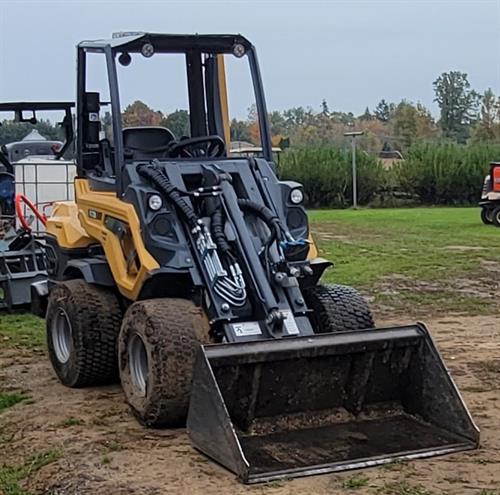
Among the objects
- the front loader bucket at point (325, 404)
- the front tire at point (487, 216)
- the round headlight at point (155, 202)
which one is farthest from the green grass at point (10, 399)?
the front tire at point (487, 216)

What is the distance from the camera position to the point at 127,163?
660 cm

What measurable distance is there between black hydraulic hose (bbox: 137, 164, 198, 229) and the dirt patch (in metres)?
1.25

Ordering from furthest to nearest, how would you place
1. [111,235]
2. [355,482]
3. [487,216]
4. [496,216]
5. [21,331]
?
[487,216] → [496,216] → [21,331] → [111,235] → [355,482]

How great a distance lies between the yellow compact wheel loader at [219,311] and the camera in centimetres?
543

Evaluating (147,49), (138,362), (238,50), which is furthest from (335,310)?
(147,49)

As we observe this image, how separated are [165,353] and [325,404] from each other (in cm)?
92

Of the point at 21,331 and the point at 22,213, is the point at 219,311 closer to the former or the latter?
the point at 21,331

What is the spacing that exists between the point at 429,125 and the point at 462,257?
142ft

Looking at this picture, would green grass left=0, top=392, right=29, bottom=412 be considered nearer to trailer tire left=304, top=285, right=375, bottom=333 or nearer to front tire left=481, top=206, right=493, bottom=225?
trailer tire left=304, top=285, right=375, bottom=333

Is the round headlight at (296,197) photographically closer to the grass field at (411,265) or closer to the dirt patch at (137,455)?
the dirt patch at (137,455)

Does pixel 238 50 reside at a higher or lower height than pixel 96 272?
higher

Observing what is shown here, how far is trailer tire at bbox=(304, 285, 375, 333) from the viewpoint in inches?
254

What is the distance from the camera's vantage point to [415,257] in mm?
14672

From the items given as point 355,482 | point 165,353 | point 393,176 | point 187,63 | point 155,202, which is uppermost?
point 187,63
